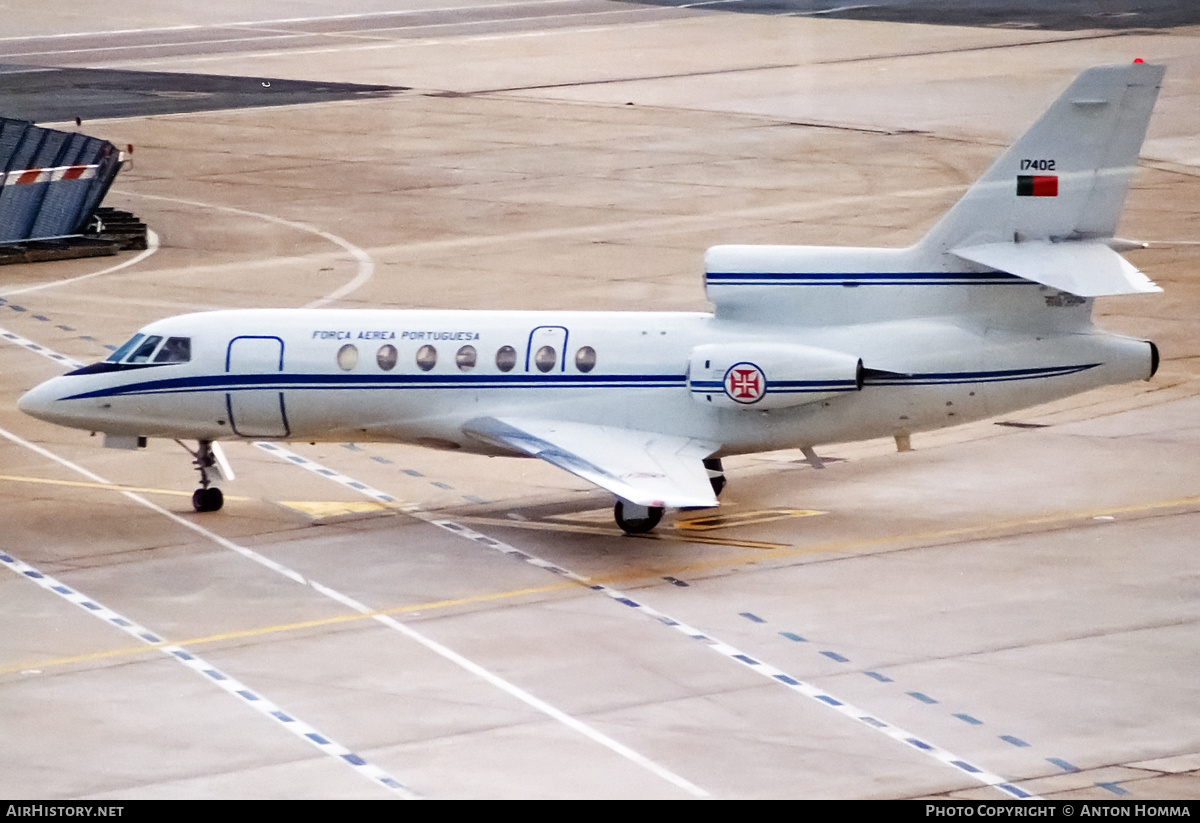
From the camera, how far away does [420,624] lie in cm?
2638

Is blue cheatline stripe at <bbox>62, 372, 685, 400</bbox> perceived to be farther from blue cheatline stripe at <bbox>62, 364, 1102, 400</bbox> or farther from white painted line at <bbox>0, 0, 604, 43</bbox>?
white painted line at <bbox>0, 0, 604, 43</bbox>

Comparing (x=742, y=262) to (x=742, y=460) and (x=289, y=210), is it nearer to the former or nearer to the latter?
(x=742, y=460)

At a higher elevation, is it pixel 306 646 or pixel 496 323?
pixel 496 323

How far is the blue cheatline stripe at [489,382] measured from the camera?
29594 mm

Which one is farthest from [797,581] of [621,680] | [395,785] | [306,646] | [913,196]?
[913,196]

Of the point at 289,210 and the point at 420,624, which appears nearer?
the point at 420,624

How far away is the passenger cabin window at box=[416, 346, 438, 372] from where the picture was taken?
3094cm

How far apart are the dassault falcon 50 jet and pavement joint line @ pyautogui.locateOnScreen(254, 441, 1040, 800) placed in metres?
1.28

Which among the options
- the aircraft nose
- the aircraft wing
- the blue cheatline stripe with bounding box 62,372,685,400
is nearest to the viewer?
the aircraft wing

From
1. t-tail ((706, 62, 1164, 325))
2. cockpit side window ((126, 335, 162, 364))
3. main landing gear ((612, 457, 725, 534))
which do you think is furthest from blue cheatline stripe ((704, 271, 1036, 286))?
cockpit side window ((126, 335, 162, 364))

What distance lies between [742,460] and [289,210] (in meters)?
24.0

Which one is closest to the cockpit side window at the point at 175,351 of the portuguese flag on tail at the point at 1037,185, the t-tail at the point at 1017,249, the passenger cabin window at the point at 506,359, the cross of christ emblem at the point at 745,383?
the passenger cabin window at the point at 506,359

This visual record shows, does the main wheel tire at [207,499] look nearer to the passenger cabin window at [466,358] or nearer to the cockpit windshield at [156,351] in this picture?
the cockpit windshield at [156,351]

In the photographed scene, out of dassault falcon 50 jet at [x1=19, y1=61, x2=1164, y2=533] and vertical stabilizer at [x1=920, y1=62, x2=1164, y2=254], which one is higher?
vertical stabilizer at [x1=920, y1=62, x2=1164, y2=254]
